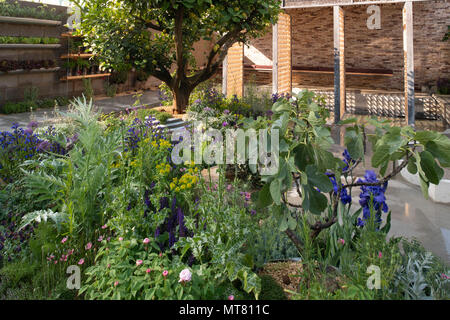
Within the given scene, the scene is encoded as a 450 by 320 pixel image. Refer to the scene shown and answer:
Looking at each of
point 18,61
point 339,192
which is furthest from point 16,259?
point 18,61

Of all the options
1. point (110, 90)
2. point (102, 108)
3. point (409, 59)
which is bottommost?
point (102, 108)

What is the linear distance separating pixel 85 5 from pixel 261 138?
5904 millimetres

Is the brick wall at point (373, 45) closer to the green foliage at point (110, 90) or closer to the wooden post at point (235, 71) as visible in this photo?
the wooden post at point (235, 71)

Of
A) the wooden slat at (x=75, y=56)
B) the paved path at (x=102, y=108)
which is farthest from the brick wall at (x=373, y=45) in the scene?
the wooden slat at (x=75, y=56)

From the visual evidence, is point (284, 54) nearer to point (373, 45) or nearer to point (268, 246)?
point (373, 45)

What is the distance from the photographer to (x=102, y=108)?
1105 centimetres

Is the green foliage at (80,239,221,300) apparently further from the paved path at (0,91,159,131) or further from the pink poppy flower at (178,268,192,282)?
the paved path at (0,91,159,131)

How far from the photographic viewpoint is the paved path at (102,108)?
8.92 m

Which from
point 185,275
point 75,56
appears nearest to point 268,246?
point 185,275

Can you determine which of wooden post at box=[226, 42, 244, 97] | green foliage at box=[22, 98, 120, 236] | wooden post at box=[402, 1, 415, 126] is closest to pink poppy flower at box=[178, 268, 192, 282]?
green foliage at box=[22, 98, 120, 236]

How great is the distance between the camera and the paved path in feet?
29.3

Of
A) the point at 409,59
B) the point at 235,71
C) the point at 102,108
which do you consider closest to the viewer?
the point at 409,59

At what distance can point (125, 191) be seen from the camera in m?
2.59
